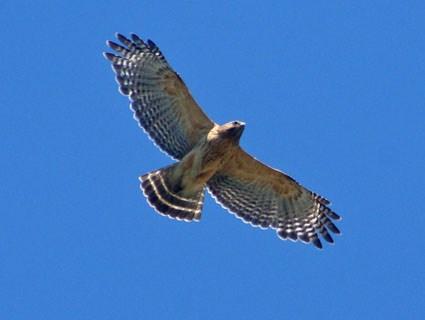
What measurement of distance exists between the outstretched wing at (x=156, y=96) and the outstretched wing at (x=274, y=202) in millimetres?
905

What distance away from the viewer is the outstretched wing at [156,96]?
18.3 metres

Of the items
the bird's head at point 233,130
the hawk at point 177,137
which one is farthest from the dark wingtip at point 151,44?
the bird's head at point 233,130

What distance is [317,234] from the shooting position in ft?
62.1

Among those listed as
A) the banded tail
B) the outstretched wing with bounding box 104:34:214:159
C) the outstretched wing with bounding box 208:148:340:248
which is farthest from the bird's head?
the banded tail

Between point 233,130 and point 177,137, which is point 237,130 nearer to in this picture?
point 233,130

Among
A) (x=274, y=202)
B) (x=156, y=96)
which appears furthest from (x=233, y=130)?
(x=274, y=202)

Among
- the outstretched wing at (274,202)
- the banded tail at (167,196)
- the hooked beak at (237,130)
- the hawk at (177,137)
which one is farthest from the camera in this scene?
the outstretched wing at (274,202)

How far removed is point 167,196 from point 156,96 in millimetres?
1503

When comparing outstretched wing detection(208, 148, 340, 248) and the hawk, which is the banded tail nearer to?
the hawk

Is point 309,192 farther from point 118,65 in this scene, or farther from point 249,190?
point 118,65

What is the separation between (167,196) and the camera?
60.3ft

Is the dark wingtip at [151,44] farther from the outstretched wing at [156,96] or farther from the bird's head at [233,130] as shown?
the bird's head at [233,130]

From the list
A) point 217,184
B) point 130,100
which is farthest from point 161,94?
point 217,184

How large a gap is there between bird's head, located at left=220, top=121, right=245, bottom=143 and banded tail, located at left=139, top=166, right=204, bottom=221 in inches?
38.6
